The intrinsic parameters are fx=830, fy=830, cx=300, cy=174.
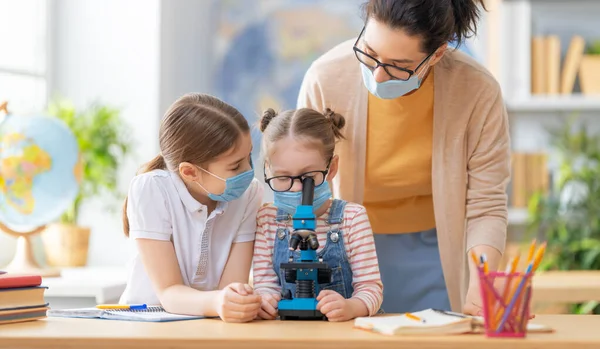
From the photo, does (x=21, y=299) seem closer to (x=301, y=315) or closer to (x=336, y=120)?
(x=301, y=315)

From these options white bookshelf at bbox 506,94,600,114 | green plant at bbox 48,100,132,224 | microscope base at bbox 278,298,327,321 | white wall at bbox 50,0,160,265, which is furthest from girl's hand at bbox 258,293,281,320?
white bookshelf at bbox 506,94,600,114

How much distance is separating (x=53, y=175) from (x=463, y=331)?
1885mm

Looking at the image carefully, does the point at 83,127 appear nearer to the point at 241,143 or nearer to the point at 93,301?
the point at 93,301

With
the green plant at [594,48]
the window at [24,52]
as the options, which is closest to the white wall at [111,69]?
the window at [24,52]

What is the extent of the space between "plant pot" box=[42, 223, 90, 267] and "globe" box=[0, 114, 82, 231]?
1.35 ft

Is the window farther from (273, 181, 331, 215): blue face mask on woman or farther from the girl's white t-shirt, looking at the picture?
(273, 181, 331, 215): blue face mask on woman

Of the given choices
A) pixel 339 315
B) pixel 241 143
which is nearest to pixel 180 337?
pixel 339 315

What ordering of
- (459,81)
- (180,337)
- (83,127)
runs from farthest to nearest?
(83,127)
(459,81)
(180,337)

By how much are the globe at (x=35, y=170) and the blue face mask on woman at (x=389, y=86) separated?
53.1 inches

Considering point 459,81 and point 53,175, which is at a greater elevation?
point 459,81

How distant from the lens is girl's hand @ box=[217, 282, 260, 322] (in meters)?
1.59

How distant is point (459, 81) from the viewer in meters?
2.16

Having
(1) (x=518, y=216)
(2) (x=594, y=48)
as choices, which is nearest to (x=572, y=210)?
(1) (x=518, y=216)

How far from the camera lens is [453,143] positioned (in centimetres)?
214
